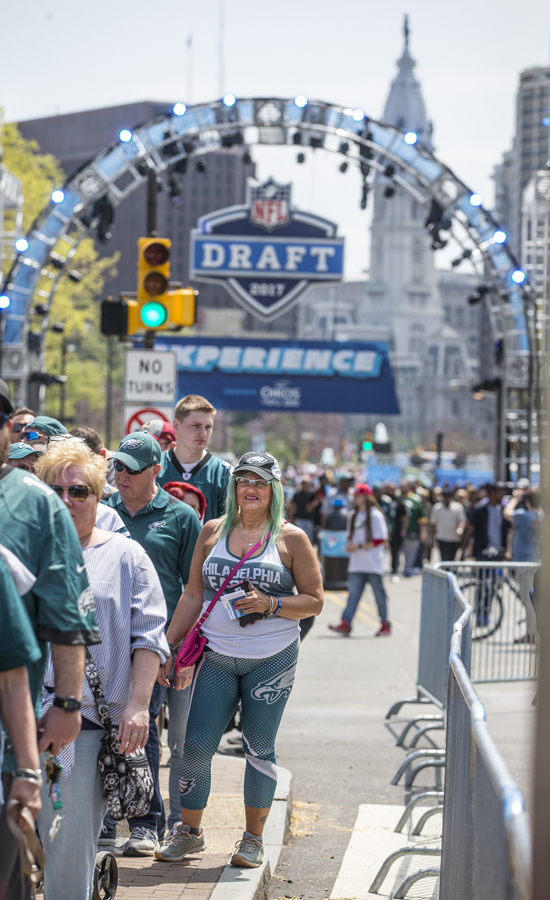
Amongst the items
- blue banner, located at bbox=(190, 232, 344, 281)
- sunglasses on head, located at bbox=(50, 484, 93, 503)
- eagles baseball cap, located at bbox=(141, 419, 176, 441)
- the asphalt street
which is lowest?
the asphalt street

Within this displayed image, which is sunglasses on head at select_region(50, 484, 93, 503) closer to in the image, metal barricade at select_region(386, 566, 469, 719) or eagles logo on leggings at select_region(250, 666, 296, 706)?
eagles logo on leggings at select_region(250, 666, 296, 706)

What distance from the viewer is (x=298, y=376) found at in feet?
89.5

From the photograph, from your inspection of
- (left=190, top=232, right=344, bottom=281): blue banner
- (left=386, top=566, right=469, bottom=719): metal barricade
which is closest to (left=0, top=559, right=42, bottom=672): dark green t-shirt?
(left=386, top=566, right=469, bottom=719): metal barricade

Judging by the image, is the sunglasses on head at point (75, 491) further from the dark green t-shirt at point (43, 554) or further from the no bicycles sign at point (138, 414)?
the no bicycles sign at point (138, 414)

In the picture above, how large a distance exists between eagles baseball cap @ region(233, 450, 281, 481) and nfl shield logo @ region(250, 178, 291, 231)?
75.8 feet

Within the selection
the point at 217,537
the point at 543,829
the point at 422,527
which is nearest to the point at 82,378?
the point at 422,527

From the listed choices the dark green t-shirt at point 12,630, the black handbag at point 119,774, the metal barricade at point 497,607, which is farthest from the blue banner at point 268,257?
the dark green t-shirt at point 12,630

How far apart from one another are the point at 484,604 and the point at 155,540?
727cm

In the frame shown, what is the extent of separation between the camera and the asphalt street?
6.04 m

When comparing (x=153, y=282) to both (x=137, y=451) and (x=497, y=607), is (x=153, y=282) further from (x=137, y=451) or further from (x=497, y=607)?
(x=137, y=451)

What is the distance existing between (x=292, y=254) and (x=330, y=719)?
64.3 ft

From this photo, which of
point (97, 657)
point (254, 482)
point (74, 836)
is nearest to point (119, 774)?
point (74, 836)

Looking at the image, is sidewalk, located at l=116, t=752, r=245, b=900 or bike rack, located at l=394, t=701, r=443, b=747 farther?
bike rack, located at l=394, t=701, r=443, b=747

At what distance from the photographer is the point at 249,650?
5.07 metres
